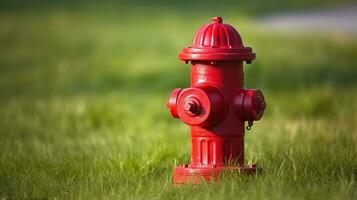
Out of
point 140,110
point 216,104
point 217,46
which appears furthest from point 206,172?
point 140,110

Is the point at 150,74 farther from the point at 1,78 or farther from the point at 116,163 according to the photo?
the point at 116,163

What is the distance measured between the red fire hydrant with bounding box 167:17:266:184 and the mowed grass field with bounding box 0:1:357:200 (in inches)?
8.5

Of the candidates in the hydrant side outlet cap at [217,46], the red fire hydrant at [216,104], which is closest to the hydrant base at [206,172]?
the red fire hydrant at [216,104]

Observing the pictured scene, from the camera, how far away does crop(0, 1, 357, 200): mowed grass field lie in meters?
6.16

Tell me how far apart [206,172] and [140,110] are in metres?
5.32

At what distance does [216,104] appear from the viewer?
6188 mm

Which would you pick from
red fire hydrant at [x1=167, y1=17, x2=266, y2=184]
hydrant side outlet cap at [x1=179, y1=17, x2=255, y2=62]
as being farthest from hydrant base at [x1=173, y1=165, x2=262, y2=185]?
hydrant side outlet cap at [x1=179, y1=17, x2=255, y2=62]

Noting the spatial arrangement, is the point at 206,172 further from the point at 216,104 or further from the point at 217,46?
the point at 217,46

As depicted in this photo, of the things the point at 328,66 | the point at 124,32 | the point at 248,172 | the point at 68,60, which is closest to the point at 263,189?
the point at 248,172

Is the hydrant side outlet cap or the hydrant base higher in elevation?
the hydrant side outlet cap

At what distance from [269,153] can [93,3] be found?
18924 millimetres

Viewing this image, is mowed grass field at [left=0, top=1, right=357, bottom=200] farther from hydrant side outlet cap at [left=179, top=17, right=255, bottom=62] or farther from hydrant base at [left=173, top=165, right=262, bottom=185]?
hydrant side outlet cap at [left=179, top=17, right=255, bottom=62]

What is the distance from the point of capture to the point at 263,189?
566 centimetres

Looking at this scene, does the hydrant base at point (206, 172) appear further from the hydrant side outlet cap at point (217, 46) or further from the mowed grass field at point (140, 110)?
the hydrant side outlet cap at point (217, 46)
